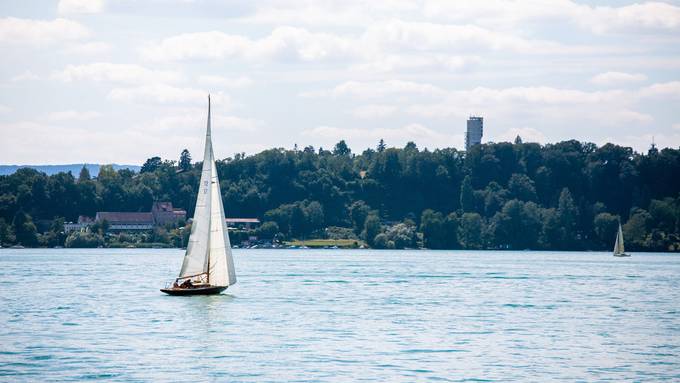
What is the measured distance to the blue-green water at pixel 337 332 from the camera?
45.8m

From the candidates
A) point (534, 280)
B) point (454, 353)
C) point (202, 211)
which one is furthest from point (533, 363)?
point (534, 280)

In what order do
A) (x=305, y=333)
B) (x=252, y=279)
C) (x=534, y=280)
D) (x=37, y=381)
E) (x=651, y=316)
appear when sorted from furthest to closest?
(x=534, y=280)
(x=252, y=279)
(x=651, y=316)
(x=305, y=333)
(x=37, y=381)

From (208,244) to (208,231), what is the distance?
79 centimetres

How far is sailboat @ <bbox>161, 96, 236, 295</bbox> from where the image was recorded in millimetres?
72062

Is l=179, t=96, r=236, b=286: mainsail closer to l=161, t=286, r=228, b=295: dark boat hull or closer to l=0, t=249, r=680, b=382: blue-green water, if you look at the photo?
l=161, t=286, r=228, b=295: dark boat hull

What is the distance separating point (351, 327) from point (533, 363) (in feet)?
47.5

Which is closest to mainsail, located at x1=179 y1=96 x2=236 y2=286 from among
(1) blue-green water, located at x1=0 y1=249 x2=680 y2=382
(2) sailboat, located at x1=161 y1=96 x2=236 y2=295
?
(2) sailboat, located at x1=161 y1=96 x2=236 y2=295

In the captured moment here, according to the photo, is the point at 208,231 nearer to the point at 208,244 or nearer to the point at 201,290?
the point at 208,244

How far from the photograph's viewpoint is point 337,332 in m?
58.5

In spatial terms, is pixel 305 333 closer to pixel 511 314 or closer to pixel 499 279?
pixel 511 314

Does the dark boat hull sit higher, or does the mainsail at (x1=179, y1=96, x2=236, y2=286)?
the mainsail at (x1=179, y1=96, x2=236, y2=286)

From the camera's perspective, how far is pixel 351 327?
6091 cm

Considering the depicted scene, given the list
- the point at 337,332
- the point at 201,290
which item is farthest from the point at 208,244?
the point at 337,332

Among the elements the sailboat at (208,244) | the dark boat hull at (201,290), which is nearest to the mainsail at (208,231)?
the sailboat at (208,244)
